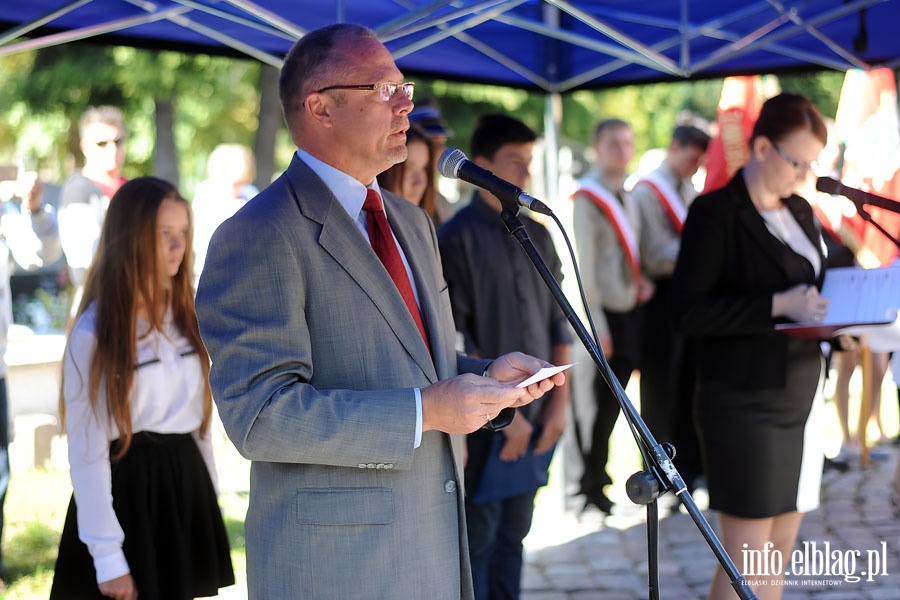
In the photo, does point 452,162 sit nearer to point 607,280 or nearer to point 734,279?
point 734,279

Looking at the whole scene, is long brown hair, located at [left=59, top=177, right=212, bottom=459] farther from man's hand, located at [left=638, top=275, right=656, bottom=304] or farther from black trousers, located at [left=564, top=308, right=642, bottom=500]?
man's hand, located at [left=638, top=275, right=656, bottom=304]

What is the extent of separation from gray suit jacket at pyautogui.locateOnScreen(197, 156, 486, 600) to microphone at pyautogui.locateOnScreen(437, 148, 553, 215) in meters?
0.27

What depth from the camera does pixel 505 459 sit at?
13.6ft

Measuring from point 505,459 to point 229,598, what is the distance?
5.79 feet

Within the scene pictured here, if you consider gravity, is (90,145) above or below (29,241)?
above

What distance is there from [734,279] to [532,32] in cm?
264

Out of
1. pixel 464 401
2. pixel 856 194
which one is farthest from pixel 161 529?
pixel 856 194

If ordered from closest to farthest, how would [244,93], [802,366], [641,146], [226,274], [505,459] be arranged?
[226,274]
[802,366]
[505,459]
[244,93]
[641,146]

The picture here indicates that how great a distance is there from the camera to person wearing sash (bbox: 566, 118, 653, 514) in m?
6.34

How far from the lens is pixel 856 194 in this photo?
3547mm

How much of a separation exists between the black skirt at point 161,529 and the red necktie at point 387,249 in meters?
1.24

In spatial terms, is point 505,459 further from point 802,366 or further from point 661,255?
point 661,255

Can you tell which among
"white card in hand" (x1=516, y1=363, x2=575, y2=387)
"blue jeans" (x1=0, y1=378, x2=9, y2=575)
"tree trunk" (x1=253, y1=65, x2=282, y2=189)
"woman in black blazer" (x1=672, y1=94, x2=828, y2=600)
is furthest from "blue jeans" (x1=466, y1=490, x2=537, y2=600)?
"tree trunk" (x1=253, y1=65, x2=282, y2=189)

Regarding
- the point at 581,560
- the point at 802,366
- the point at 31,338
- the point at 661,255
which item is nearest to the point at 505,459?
the point at 802,366
